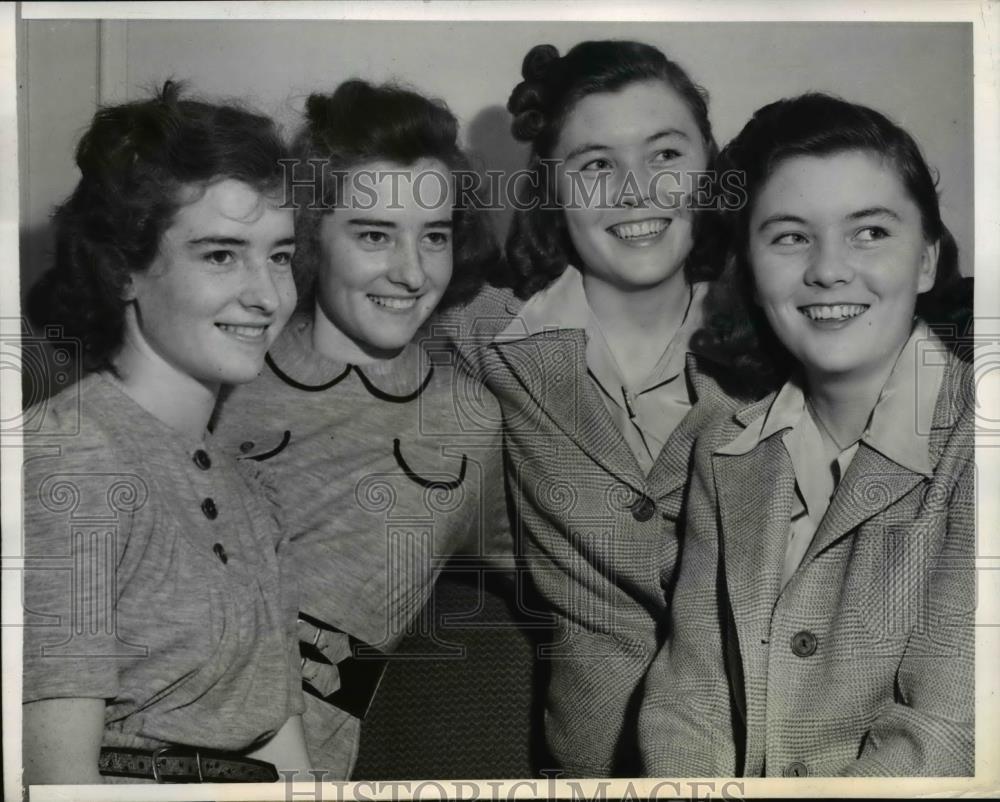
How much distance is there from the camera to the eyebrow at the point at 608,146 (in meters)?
2.79

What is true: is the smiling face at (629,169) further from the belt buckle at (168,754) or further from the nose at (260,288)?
the belt buckle at (168,754)

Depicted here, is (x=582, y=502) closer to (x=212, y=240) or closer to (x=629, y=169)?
(x=629, y=169)

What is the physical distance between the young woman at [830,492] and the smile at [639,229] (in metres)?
0.17

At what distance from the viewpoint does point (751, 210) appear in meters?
2.80

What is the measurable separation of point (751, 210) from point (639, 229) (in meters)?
0.26

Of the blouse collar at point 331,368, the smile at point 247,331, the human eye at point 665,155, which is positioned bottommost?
the blouse collar at point 331,368

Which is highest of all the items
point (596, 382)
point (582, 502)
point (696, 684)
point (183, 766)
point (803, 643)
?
point (596, 382)

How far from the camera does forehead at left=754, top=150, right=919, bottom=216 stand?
2.75 metres

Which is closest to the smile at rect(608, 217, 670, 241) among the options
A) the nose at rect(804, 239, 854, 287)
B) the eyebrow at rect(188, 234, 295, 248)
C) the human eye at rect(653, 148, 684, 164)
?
the human eye at rect(653, 148, 684, 164)

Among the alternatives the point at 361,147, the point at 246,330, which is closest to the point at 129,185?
the point at 246,330

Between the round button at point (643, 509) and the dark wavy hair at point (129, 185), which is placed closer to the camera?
the dark wavy hair at point (129, 185)

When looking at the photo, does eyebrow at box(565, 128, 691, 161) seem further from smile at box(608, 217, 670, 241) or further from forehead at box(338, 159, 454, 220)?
forehead at box(338, 159, 454, 220)

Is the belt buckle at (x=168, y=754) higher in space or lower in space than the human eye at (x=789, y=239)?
lower

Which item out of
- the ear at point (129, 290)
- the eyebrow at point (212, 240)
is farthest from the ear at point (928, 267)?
the ear at point (129, 290)
